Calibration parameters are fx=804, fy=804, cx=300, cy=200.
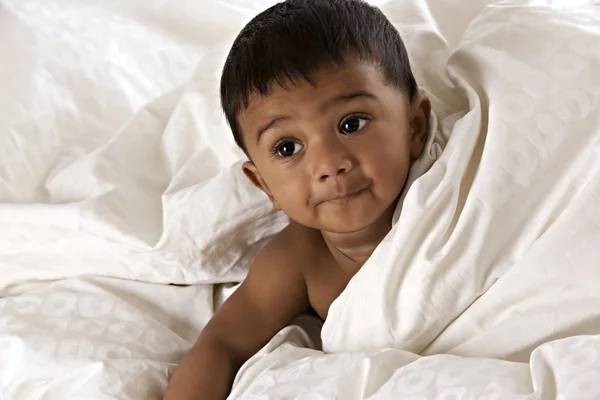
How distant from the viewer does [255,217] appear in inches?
51.0

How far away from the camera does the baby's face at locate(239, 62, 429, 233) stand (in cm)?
104

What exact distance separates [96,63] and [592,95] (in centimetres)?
95

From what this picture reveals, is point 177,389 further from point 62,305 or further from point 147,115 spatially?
point 147,115

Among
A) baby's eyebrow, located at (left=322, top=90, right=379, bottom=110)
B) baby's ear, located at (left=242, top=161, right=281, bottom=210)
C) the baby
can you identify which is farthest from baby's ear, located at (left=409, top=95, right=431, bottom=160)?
baby's ear, located at (left=242, top=161, right=281, bottom=210)

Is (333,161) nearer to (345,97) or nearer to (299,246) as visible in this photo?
(345,97)

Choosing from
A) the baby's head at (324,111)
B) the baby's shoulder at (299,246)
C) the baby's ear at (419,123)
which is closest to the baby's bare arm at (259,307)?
the baby's shoulder at (299,246)

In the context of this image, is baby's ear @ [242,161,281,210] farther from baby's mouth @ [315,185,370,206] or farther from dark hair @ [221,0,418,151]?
baby's mouth @ [315,185,370,206]

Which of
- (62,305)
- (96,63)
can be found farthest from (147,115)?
(62,305)

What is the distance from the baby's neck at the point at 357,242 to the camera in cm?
117

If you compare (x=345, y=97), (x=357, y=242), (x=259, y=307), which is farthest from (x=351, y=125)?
(x=259, y=307)

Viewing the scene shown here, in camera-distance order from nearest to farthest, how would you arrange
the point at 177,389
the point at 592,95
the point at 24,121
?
1. the point at 592,95
2. the point at 177,389
3. the point at 24,121

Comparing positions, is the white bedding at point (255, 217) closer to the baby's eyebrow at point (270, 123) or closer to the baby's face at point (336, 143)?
the baby's face at point (336, 143)

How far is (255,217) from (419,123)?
12.4 inches

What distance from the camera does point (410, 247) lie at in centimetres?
102
